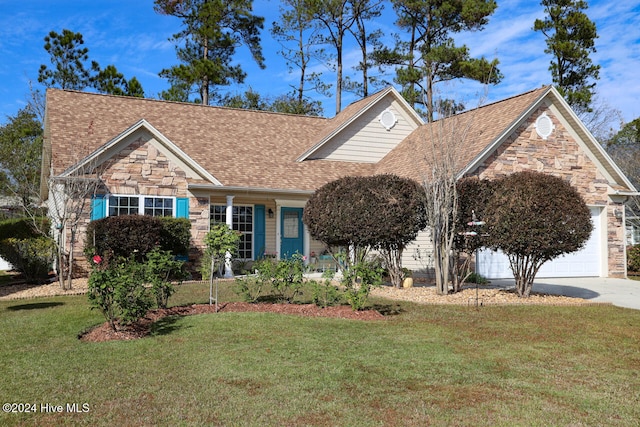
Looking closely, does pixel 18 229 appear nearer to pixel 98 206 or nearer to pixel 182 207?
pixel 98 206

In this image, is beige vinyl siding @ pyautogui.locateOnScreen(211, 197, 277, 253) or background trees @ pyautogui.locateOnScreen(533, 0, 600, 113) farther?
background trees @ pyautogui.locateOnScreen(533, 0, 600, 113)

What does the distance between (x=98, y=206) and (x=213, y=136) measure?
A: 19.4 ft

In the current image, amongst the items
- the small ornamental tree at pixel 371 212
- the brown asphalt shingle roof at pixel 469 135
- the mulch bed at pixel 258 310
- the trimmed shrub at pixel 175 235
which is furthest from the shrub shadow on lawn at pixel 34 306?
the brown asphalt shingle roof at pixel 469 135

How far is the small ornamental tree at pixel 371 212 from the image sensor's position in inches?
484

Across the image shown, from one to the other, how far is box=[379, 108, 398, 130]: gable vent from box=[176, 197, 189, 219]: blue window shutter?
28.1 feet

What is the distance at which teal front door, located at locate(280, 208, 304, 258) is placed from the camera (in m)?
18.0

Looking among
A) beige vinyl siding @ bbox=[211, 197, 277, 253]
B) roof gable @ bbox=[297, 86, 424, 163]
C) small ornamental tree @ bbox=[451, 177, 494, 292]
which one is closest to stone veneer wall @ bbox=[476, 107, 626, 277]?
small ornamental tree @ bbox=[451, 177, 494, 292]

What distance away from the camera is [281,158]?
1934 cm

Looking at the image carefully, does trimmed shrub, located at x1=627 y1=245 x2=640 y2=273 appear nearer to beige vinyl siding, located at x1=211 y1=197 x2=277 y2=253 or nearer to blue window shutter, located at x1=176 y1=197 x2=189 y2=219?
beige vinyl siding, located at x1=211 y1=197 x2=277 y2=253

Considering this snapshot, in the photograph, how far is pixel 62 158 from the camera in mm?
15203

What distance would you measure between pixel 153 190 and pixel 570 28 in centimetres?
2347

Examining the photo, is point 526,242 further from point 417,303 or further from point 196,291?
point 196,291

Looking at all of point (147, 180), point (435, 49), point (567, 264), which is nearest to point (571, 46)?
point (435, 49)

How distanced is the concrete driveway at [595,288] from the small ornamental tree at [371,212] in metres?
Answer: 3.75
